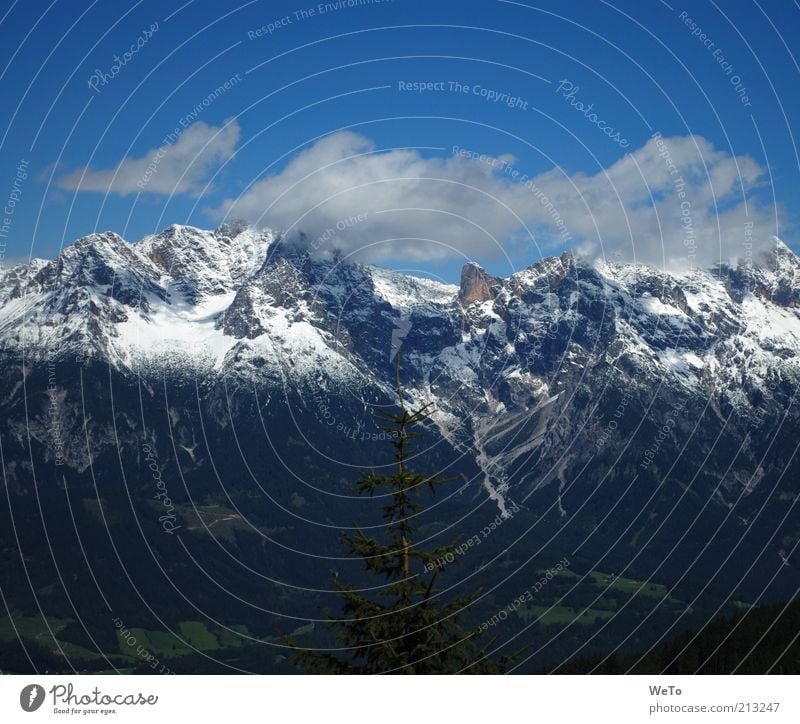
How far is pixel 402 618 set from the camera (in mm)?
31703

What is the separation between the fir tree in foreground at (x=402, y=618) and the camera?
30922mm

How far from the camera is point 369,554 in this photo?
105ft

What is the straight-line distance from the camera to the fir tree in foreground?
3092 cm

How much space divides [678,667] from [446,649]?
154690 mm
